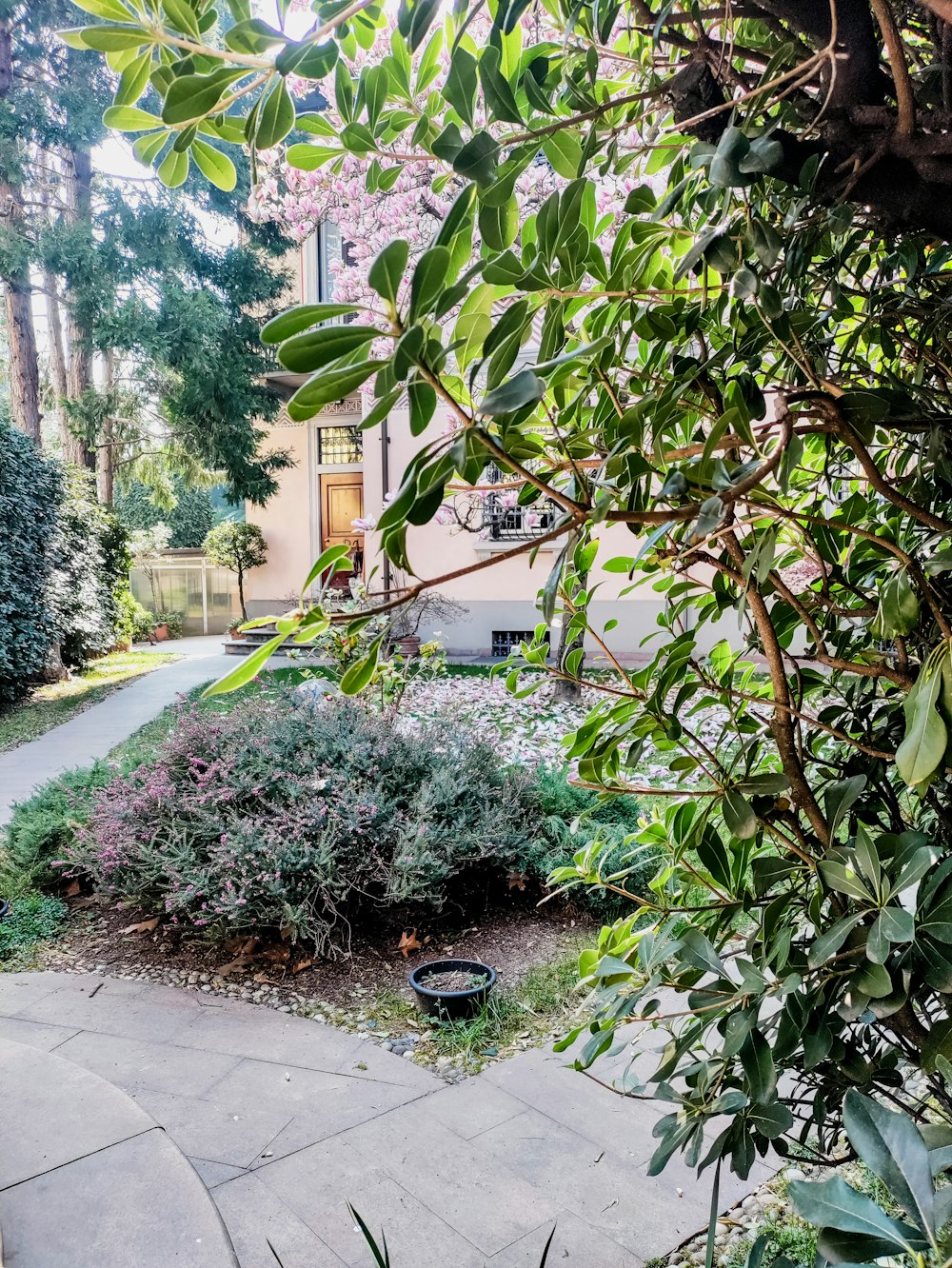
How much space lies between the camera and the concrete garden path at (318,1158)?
5.57ft

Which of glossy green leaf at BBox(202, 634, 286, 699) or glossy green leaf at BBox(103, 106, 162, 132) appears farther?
glossy green leaf at BBox(103, 106, 162, 132)

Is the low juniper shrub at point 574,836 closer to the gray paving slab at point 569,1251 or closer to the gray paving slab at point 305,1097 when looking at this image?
the gray paving slab at point 305,1097

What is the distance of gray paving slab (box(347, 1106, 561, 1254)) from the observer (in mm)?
2102

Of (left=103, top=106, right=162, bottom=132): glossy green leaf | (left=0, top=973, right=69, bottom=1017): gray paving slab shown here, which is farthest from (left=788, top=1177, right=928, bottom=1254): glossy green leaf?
(left=0, top=973, right=69, bottom=1017): gray paving slab

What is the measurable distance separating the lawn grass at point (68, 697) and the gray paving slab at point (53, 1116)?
658cm

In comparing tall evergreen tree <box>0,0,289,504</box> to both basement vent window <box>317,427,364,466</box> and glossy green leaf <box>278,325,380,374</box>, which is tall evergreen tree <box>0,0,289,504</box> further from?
glossy green leaf <box>278,325,380,374</box>

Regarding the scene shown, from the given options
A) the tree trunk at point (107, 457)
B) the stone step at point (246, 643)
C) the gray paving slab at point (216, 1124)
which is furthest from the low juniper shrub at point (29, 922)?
the tree trunk at point (107, 457)

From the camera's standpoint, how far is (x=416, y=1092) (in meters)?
2.75

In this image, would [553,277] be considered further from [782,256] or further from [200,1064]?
[200,1064]

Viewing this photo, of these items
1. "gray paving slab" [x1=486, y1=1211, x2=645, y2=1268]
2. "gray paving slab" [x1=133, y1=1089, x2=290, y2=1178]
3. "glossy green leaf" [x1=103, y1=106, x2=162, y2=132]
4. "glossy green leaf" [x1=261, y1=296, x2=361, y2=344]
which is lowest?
"gray paving slab" [x1=133, y1=1089, x2=290, y2=1178]

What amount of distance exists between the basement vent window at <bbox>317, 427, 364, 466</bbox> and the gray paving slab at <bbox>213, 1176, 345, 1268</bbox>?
14.0 m

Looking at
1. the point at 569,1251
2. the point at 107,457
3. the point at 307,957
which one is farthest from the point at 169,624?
the point at 569,1251

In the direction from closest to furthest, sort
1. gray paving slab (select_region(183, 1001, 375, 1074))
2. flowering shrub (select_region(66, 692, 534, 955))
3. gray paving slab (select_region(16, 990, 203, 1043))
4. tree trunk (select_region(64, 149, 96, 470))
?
gray paving slab (select_region(183, 1001, 375, 1074)) < gray paving slab (select_region(16, 990, 203, 1043)) < flowering shrub (select_region(66, 692, 534, 955)) < tree trunk (select_region(64, 149, 96, 470))

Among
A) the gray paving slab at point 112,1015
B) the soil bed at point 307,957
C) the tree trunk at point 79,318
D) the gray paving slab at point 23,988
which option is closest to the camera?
the gray paving slab at point 112,1015
